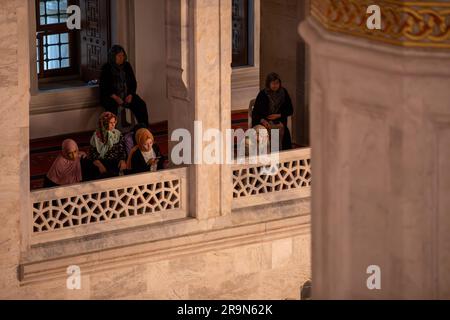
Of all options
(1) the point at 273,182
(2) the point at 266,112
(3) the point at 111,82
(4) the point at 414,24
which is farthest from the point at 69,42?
(4) the point at 414,24

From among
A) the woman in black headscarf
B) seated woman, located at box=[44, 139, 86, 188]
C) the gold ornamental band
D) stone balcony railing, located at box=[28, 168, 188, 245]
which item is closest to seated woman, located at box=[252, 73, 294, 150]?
stone balcony railing, located at box=[28, 168, 188, 245]

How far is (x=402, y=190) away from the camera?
3.04 metres

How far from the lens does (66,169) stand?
9.65m

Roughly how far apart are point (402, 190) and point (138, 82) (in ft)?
32.8

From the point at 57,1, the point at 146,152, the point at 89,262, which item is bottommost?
the point at 89,262

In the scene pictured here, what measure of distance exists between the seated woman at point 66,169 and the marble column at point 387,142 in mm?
6485

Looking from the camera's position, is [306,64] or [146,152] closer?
[146,152]

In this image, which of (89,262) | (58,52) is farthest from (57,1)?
(89,262)

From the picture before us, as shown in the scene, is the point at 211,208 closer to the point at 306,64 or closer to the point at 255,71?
the point at 306,64

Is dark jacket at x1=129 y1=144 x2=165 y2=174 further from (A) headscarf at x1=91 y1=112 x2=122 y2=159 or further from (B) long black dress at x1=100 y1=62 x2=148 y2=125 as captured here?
(B) long black dress at x1=100 y1=62 x2=148 y2=125

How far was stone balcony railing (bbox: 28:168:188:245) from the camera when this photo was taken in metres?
9.23

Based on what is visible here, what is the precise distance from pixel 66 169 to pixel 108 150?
1.85 ft

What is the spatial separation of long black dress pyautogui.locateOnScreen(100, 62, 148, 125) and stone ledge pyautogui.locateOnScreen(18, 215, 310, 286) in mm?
2010

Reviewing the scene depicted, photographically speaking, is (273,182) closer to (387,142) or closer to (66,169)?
(66,169)
